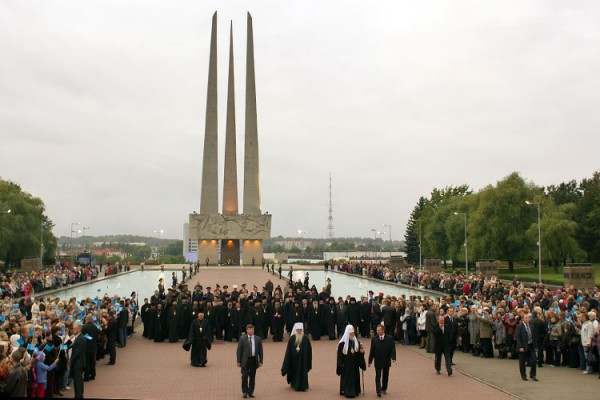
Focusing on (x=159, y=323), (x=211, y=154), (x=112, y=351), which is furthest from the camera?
(x=211, y=154)

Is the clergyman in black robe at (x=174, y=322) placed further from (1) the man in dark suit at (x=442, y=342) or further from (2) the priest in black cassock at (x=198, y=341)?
(1) the man in dark suit at (x=442, y=342)

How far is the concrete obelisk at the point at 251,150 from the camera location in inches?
3081

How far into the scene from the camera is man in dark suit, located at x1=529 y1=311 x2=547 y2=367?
46.4 ft

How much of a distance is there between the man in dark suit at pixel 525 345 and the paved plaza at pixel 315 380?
28 centimetres

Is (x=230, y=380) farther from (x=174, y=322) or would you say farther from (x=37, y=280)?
(x=37, y=280)

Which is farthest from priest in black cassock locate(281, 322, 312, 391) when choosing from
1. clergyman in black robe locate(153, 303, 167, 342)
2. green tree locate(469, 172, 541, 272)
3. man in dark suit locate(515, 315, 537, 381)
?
green tree locate(469, 172, 541, 272)

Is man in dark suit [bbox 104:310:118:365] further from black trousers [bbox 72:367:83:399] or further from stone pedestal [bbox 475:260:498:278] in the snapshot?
stone pedestal [bbox 475:260:498:278]

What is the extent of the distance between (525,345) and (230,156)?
2701 inches

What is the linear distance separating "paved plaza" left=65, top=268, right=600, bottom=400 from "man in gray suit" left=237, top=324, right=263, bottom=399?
29cm

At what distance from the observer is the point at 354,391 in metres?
11.8

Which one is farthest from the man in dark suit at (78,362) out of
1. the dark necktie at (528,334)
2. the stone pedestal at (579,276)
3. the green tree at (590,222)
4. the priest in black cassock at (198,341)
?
the green tree at (590,222)

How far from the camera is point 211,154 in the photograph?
255 ft

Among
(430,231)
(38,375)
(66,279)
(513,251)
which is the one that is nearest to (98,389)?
(38,375)

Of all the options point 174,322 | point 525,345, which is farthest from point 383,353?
point 174,322
